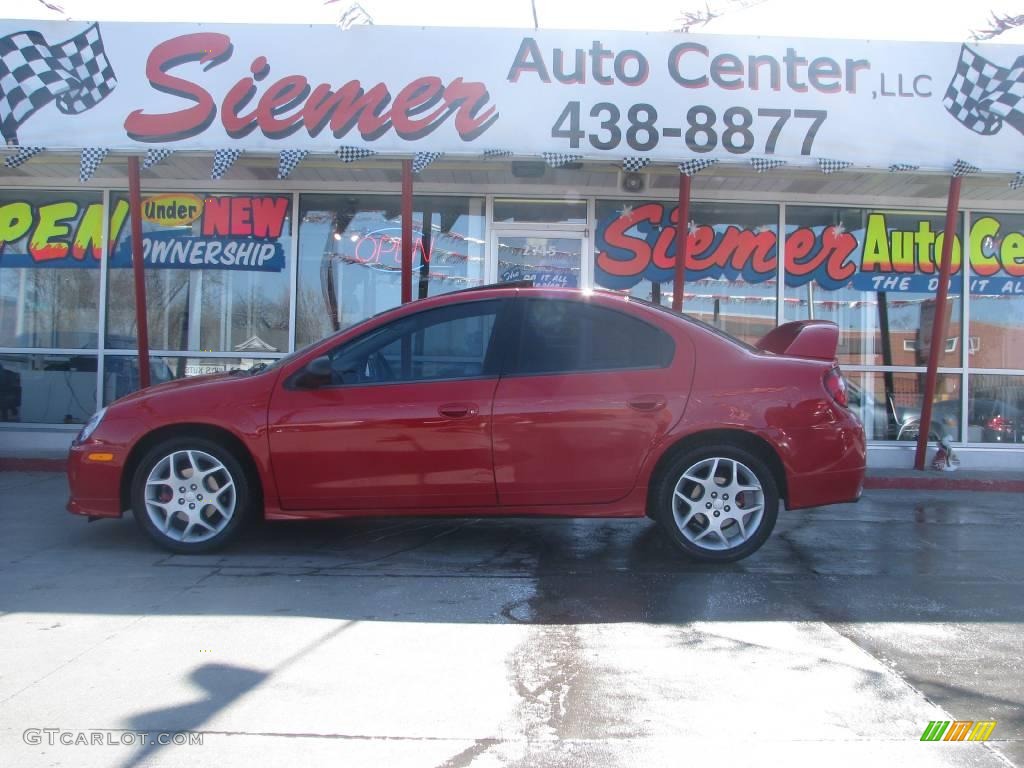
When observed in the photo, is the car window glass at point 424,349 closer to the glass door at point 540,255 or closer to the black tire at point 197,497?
the black tire at point 197,497

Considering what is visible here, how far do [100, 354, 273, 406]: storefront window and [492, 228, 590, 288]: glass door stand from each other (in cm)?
288

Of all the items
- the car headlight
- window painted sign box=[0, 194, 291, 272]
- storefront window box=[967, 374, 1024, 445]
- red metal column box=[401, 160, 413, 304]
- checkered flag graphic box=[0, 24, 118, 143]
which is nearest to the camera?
the car headlight

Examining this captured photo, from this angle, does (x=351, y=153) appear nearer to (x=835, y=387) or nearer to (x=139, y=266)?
(x=139, y=266)

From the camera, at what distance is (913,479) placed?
29.9 feet

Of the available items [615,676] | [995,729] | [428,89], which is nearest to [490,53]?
[428,89]

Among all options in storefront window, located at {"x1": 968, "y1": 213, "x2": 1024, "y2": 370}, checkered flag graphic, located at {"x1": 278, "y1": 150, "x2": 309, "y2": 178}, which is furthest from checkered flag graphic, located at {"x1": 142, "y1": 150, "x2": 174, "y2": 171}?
storefront window, located at {"x1": 968, "y1": 213, "x2": 1024, "y2": 370}

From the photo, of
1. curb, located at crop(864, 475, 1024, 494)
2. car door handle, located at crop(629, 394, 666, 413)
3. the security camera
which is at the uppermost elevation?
the security camera

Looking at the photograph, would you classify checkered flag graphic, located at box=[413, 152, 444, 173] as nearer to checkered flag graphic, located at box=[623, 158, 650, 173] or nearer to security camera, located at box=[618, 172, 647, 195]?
checkered flag graphic, located at box=[623, 158, 650, 173]

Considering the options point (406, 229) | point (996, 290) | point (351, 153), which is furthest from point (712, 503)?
point (996, 290)

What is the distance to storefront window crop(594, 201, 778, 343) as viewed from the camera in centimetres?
1038

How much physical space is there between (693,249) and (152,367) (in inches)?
242

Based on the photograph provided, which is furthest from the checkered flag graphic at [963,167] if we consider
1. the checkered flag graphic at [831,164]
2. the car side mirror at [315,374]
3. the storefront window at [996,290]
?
the car side mirror at [315,374]

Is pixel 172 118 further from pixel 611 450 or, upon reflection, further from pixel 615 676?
pixel 615 676

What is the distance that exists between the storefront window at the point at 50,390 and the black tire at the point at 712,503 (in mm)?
7420
